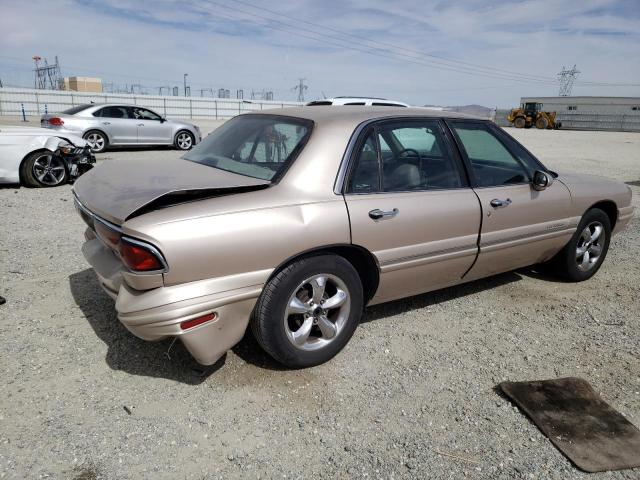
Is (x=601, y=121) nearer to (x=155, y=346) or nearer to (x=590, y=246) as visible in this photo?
(x=590, y=246)

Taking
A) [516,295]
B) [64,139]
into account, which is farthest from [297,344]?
[64,139]

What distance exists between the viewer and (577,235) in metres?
4.52

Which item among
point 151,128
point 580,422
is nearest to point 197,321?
point 580,422

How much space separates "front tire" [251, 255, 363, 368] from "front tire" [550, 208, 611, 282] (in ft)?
7.84

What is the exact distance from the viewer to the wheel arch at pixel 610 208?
4687 millimetres

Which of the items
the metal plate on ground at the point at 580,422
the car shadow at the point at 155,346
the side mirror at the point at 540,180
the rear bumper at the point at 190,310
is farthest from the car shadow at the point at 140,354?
the side mirror at the point at 540,180

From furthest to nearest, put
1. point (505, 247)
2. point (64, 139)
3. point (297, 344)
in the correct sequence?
point (64, 139) → point (505, 247) → point (297, 344)

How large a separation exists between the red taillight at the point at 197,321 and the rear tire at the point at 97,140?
41.7ft

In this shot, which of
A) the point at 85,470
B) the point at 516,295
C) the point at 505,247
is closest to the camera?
the point at 85,470

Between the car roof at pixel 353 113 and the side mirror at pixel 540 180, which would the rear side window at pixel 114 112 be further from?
the side mirror at pixel 540 180

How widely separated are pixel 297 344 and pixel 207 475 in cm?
96

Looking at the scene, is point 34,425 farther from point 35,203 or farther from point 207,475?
point 35,203

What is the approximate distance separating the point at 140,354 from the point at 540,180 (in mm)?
3214

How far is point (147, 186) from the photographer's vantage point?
2855 millimetres
